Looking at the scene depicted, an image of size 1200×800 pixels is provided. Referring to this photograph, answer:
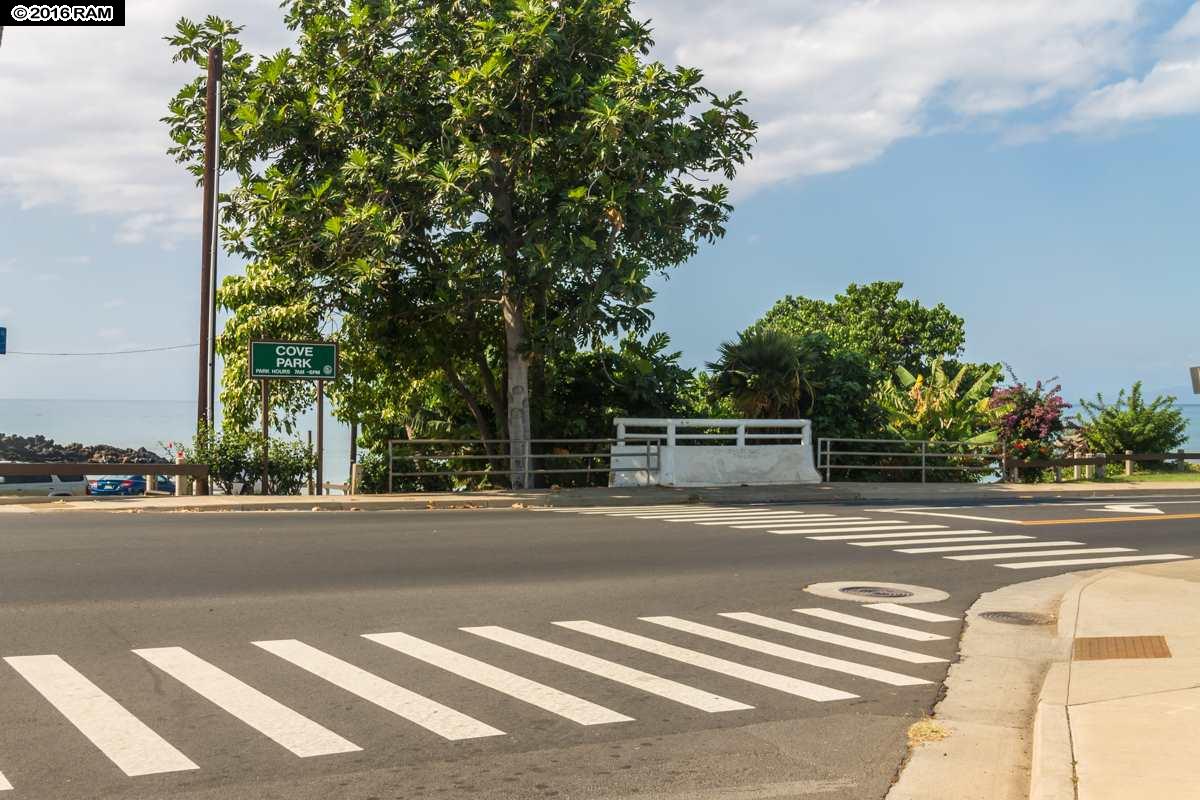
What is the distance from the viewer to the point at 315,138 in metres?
24.9

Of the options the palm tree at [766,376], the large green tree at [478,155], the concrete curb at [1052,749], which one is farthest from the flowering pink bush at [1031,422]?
the concrete curb at [1052,749]

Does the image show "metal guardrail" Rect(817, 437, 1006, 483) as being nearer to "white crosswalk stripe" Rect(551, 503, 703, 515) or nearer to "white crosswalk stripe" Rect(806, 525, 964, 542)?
"white crosswalk stripe" Rect(551, 503, 703, 515)

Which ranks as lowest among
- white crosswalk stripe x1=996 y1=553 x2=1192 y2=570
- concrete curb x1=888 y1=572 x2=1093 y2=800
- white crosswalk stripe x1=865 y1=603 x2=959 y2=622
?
concrete curb x1=888 y1=572 x2=1093 y2=800

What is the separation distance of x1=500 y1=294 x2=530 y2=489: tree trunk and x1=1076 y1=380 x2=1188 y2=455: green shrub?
21.2 metres

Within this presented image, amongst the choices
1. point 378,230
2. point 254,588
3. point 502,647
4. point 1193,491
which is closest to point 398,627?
point 502,647

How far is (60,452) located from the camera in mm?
63906

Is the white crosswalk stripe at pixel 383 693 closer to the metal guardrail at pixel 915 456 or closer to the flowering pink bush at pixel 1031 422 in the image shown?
the metal guardrail at pixel 915 456

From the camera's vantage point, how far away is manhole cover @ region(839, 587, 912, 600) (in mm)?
12231

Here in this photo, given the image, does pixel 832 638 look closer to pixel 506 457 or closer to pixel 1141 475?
pixel 506 457

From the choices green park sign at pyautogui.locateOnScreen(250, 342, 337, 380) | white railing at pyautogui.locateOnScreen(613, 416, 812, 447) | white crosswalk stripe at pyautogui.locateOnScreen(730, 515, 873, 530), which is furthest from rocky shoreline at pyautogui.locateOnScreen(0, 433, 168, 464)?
white crosswalk stripe at pyautogui.locateOnScreen(730, 515, 873, 530)

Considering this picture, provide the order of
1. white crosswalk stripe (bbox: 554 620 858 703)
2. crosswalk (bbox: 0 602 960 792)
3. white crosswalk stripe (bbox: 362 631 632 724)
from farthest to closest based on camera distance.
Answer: white crosswalk stripe (bbox: 554 620 858 703) < white crosswalk stripe (bbox: 362 631 632 724) < crosswalk (bbox: 0 602 960 792)

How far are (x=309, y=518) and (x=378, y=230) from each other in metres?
5.83

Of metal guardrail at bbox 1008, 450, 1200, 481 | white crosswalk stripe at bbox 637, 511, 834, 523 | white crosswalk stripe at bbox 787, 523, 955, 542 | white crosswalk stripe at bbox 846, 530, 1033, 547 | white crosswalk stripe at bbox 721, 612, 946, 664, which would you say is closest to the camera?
white crosswalk stripe at bbox 721, 612, 946, 664

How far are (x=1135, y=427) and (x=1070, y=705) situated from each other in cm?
3493
